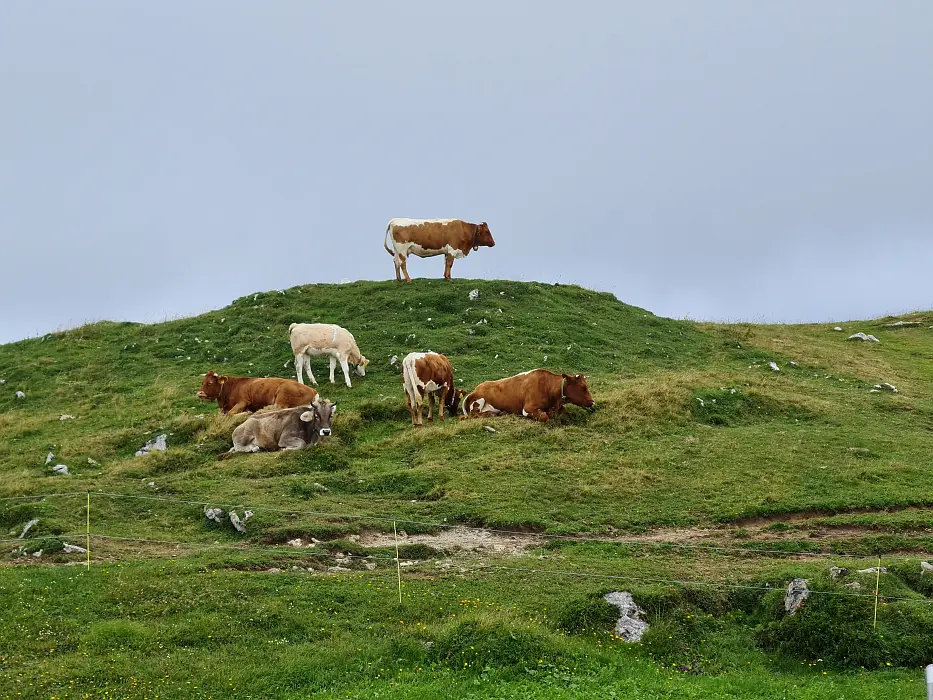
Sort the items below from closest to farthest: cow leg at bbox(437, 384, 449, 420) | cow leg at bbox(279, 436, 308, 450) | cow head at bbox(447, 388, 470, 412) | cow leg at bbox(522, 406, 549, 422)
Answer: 1. cow leg at bbox(279, 436, 308, 450)
2. cow leg at bbox(522, 406, 549, 422)
3. cow leg at bbox(437, 384, 449, 420)
4. cow head at bbox(447, 388, 470, 412)

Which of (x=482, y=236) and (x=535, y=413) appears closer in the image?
(x=535, y=413)

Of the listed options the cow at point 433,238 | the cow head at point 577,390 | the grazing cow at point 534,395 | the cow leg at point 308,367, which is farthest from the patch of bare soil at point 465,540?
the cow at point 433,238

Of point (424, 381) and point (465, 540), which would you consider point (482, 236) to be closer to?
point (424, 381)

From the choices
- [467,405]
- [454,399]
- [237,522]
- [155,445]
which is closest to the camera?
[237,522]

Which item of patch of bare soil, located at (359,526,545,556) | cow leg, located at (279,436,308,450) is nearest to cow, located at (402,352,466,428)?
cow leg, located at (279,436,308,450)

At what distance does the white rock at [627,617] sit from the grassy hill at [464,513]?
194 millimetres

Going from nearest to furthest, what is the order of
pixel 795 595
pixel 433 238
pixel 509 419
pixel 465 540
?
pixel 795 595
pixel 465 540
pixel 509 419
pixel 433 238

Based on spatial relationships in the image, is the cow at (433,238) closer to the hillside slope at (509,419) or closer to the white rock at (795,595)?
the hillside slope at (509,419)

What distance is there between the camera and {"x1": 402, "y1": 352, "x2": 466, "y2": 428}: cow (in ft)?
73.0

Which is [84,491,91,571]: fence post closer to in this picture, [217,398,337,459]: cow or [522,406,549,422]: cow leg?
[217,398,337,459]: cow

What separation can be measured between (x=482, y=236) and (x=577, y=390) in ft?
48.7

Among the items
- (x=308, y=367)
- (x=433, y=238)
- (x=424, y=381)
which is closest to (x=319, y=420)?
(x=424, y=381)

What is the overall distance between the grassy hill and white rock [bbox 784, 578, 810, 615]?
35 centimetres

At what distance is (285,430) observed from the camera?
67.7 feet
